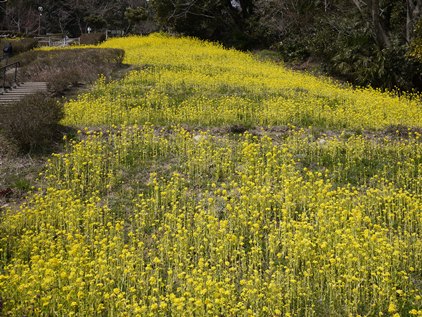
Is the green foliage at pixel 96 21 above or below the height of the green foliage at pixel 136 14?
below

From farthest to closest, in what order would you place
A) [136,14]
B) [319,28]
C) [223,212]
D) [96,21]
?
1. [96,21]
2. [136,14]
3. [319,28]
4. [223,212]

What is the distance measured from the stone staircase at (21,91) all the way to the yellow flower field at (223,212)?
2.46 m

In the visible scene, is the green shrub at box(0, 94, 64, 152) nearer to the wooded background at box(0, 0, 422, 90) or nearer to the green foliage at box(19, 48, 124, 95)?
the green foliage at box(19, 48, 124, 95)

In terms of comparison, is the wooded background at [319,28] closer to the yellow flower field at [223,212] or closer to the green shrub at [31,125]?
the yellow flower field at [223,212]

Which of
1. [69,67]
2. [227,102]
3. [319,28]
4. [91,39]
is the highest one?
[319,28]

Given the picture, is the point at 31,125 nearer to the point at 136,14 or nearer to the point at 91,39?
the point at 91,39

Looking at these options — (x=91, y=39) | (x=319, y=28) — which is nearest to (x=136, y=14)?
(x=91, y=39)

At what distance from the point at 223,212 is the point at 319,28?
978 inches

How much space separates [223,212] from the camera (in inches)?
286

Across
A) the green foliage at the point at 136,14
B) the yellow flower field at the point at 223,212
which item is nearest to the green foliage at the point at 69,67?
the yellow flower field at the point at 223,212

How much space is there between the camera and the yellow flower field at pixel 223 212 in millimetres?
4926

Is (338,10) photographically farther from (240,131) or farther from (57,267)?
(57,267)

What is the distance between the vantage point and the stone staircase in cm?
1606

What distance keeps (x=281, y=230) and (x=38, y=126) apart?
6.32 metres
